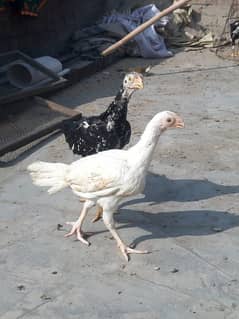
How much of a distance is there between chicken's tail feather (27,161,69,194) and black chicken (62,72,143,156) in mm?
646

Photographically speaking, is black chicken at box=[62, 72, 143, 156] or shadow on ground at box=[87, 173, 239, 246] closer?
shadow on ground at box=[87, 173, 239, 246]

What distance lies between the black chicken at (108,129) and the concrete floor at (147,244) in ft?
1.66

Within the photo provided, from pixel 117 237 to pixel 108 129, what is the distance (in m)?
1.12

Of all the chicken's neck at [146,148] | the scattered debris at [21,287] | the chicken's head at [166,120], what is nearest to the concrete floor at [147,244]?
the scattered debris at [21,287]

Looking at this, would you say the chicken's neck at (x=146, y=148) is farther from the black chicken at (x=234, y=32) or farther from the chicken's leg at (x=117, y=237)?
the black chicken at (x=234, y=32)

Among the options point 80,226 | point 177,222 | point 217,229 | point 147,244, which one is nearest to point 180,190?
point 177,222

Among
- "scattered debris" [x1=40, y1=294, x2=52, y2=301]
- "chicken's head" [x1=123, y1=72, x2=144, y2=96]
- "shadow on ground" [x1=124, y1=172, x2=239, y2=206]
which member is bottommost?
"shadow on ground" [x1=124, y1=172, x2=239, y2=206]

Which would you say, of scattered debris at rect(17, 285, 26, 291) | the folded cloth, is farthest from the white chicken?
the folded cloth

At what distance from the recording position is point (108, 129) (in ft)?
18.0

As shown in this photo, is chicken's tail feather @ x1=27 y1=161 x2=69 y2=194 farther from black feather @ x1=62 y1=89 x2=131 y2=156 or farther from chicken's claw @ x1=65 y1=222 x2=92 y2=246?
black feather @ x1=62 y1=89 x2=131 y2=156

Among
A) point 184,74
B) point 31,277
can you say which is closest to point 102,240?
point 31,277

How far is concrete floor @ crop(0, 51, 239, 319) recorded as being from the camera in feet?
13.6

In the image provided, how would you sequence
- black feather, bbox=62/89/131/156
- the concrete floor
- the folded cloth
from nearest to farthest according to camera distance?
1. the concrete floor
2. black feather, bbox=62/89/131/156
3. the folded cloth

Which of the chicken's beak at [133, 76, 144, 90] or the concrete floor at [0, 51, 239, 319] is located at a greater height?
the chicken's beak at [133, 76, 144, 90]
